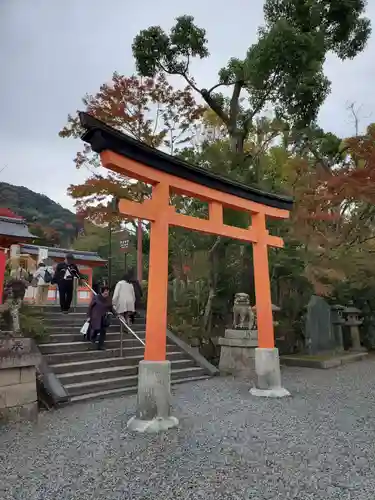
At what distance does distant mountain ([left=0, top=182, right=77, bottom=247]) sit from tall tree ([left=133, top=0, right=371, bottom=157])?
105 ft

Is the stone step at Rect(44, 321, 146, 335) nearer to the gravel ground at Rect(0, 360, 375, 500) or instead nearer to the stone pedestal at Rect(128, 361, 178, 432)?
the gravel ground at Rect(0, 360, 375, 500)

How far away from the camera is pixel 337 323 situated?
12.7m

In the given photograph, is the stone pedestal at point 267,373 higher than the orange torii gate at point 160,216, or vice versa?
the orange torii gate at point 160,216

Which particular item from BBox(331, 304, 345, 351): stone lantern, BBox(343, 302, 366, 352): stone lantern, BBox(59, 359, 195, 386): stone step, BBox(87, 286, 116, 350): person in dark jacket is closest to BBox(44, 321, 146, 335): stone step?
BBox(87, 286, 116, 350): person in dark jacket

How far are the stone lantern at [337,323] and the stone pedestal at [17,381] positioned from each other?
33.8ft

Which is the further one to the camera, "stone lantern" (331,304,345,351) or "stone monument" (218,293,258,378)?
"stone lantern" (331,304,345,351)

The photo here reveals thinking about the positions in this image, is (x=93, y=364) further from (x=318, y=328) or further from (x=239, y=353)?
(x=318, y=328)

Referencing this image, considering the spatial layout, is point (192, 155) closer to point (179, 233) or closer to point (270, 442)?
point (179, 233)

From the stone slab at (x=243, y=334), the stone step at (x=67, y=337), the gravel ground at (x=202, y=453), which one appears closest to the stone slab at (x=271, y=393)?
the gravel ground at (x=202, y=453)

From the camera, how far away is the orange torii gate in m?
4.72

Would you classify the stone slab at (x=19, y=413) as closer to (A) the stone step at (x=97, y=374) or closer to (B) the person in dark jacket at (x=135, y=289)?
(A) the stone step at (x=97, y=374)

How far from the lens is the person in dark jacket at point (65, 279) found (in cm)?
936

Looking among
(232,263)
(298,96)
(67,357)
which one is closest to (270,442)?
(67,357)

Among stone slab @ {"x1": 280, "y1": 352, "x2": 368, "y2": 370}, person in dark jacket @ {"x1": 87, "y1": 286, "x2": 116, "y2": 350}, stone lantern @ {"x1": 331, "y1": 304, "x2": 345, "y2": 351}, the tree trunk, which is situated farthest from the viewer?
stone lantern @ {"x1": 331, "y1": 304, "x2": 345, "y2": 351}
